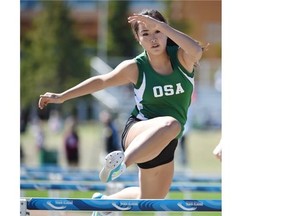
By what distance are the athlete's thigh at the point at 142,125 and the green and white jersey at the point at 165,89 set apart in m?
0.17

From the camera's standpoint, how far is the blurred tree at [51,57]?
53750 mm

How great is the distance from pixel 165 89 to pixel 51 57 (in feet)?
160

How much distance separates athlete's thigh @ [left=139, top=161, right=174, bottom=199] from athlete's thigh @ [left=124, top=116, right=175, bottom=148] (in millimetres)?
294

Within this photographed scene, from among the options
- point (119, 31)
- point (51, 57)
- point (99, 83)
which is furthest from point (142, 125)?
point (119, 31)

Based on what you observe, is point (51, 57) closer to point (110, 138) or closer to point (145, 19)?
point (110, 138)

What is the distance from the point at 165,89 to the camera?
22.2 ft

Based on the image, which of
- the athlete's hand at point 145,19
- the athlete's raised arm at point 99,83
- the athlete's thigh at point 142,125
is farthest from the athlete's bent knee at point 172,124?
the athlete's hand at point 145,19

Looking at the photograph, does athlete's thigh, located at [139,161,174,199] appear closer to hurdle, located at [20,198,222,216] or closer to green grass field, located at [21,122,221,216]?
hurdle, located at [20,198,222,216]

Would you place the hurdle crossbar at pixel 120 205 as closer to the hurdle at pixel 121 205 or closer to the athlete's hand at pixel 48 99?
the hurdle at pixel 121 205


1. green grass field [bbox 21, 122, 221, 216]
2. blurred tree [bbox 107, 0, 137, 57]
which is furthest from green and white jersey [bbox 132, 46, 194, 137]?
blurred tree [bbox 107, 0, 137, 57]

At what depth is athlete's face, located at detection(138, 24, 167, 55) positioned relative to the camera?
6.71 m

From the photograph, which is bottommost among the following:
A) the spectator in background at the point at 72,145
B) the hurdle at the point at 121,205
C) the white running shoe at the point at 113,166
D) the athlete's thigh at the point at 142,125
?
the spectator in background at the point at 72,145
